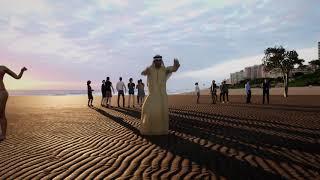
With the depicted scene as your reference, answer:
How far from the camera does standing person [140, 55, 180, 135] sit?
12.5 meters

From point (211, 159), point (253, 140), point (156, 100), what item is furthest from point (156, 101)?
point (211, 159)

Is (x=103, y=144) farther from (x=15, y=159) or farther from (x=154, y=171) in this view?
(x=154, y=171)

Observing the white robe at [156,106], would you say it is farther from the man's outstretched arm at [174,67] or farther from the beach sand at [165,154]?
the beach sand at [165,154]

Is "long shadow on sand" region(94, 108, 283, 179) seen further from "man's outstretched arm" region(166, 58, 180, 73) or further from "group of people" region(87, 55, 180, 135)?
"man's outstretched arm" region(166, 58, 180, 73)

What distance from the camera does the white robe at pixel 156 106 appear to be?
491 inches

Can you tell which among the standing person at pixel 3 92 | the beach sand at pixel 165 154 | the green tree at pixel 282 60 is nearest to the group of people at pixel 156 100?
the beach sand at pixel 165 154

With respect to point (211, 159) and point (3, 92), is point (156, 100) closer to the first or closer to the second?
point (3, 92)

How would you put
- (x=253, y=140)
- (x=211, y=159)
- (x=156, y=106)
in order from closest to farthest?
(x=211, y=159)
(x=253, y=140)
(x=156, y=106)

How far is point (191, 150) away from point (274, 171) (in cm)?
260

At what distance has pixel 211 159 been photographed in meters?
8.52

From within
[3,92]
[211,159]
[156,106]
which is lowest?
[211,159]

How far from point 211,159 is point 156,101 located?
4.21 m

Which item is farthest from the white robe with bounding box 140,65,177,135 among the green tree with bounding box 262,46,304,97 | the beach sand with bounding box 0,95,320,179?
the green tree with bounding box 262,46,304,97

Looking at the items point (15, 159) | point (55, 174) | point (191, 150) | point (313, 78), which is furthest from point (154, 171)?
point (313, 78)
